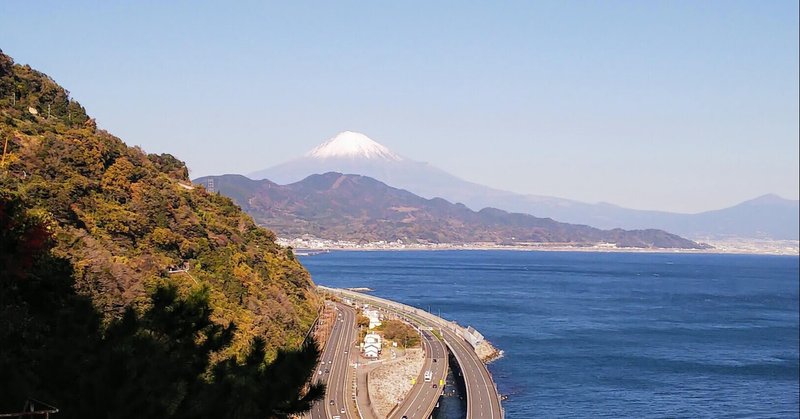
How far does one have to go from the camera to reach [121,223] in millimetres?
A: 26484

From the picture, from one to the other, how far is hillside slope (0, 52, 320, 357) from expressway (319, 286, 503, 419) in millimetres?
8041

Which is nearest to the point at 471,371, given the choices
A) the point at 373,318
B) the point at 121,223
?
the point at 373,318

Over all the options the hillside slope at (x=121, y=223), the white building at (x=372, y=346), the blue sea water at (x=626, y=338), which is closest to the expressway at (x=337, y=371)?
the white building at (x=372, y=346)

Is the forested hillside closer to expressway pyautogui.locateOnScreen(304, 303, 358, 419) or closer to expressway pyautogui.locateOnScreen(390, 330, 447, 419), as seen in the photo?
expressway pyautogui.locateOnScreen(304, 303, 358, 419)

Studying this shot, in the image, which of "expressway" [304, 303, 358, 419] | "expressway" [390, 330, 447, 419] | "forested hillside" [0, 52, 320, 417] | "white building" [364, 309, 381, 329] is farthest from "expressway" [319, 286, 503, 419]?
"forested hillside" [0, 52, 320, 417]

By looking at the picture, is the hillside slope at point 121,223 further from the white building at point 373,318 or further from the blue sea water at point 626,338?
the blue sea water at point 626,338

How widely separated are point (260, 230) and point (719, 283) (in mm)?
76171

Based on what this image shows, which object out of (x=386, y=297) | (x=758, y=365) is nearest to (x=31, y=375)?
(x=758, y=365)

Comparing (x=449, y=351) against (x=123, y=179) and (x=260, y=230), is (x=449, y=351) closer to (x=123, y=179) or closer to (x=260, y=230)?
(x=260, y=230)

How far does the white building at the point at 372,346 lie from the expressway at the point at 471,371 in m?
4.35

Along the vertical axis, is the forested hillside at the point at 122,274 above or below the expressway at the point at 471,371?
above

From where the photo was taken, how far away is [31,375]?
7.81m

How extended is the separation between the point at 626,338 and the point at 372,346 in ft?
70.3

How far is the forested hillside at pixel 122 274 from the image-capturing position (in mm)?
8172
